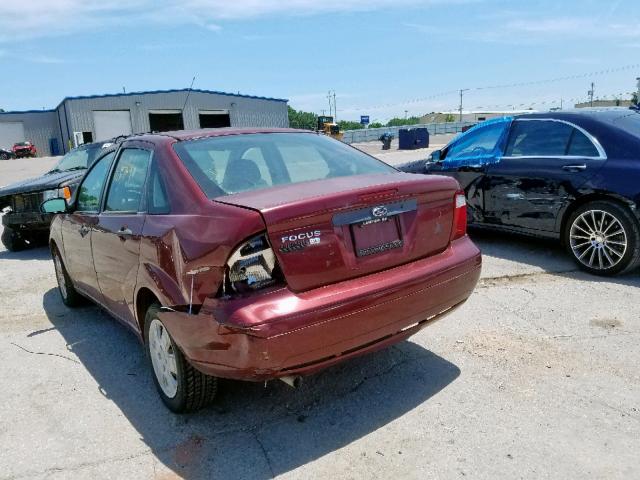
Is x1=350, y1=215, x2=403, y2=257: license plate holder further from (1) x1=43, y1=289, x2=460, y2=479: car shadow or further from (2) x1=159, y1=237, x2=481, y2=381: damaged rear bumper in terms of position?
(1) x1=43, y1=289, x2=460, y2=479: car shadow

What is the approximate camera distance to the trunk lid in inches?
104

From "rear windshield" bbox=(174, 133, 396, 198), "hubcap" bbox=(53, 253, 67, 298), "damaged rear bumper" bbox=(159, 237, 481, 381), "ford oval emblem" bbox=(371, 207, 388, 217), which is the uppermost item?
"rear windshield" bbox=(174, 133, 396, 198)

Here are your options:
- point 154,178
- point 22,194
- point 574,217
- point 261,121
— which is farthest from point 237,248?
point 261,121

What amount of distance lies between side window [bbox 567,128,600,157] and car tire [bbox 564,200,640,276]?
1.70 ft

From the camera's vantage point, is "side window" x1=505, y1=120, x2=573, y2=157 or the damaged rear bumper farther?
"side window" x1=505, y1=120, x2=573, y2=157

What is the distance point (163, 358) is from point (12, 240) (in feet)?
21.5

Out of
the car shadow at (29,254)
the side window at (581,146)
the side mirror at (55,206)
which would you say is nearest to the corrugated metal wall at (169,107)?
the car shadow at (29,254)

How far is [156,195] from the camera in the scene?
3230 mm

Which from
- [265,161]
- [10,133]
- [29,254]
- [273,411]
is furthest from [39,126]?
[273,411]

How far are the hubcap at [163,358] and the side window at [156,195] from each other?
63 centimetres

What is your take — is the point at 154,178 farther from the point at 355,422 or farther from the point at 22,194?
the point at 22,194

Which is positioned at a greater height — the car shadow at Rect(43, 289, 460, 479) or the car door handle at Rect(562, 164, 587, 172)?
the car door handle at Rect(562, 164, 587, 172)

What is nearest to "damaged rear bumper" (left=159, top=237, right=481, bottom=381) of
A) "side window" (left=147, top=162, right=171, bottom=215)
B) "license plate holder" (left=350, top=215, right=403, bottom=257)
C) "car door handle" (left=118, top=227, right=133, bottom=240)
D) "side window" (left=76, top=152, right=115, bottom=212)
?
"license plate holder" (left=350, top=215, right=403, bottom=257)

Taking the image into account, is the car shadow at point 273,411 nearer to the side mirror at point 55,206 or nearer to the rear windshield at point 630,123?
the side mirror at point 55,206
